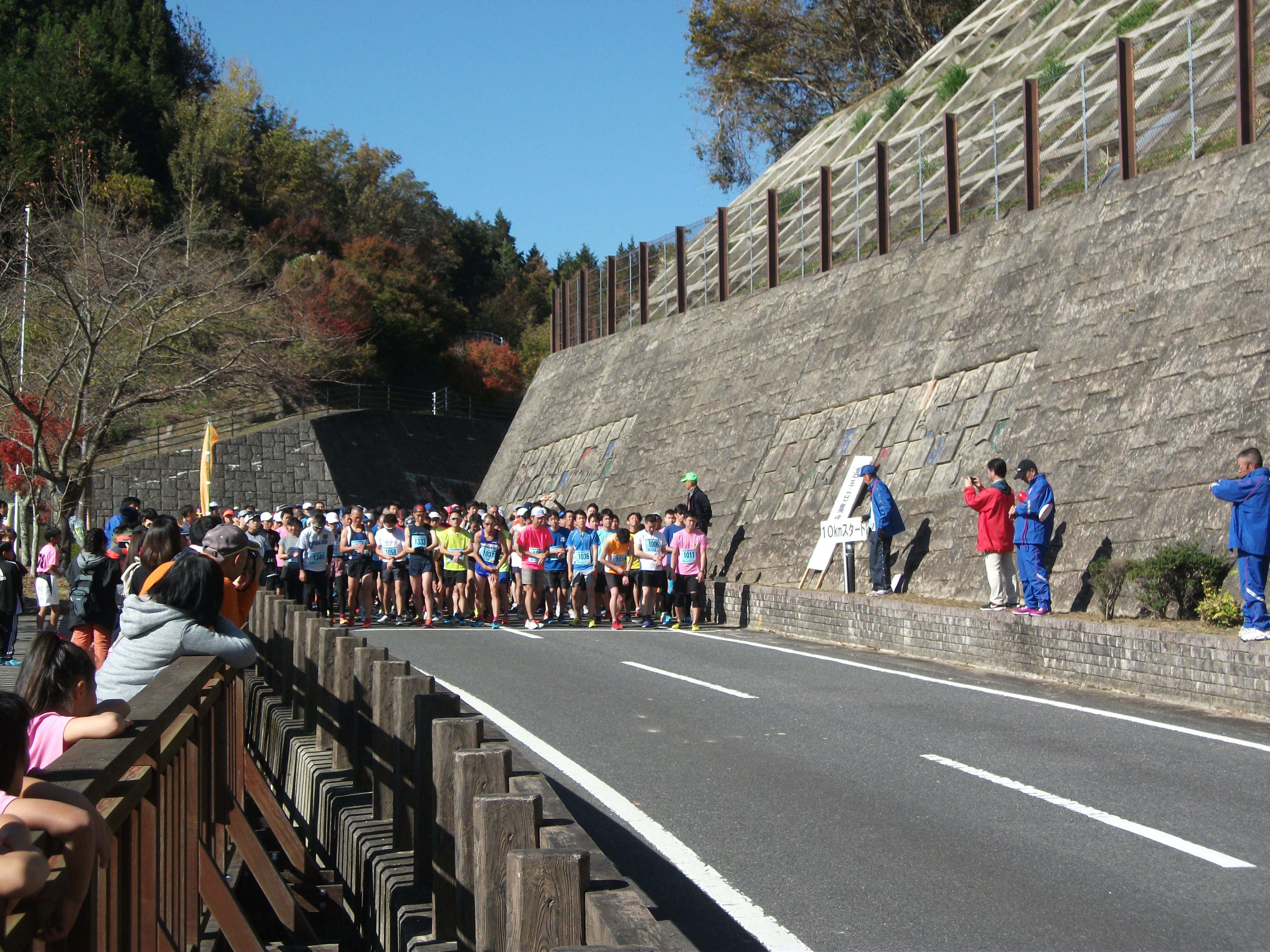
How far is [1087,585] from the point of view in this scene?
44.1ft

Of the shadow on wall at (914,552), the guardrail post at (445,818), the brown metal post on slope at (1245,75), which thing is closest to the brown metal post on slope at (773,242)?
the shadow on wall at (914,552)

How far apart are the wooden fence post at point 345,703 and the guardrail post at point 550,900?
3.56m

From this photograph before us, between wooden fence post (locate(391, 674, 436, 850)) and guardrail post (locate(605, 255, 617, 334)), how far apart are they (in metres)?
30.3

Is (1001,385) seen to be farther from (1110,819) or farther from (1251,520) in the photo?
(1110,819)

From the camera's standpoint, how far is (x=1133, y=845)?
19.1ft

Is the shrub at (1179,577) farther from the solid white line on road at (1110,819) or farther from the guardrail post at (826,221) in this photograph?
the guardrail post at (826,221)

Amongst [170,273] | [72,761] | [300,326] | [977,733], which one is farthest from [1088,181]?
[300,326]

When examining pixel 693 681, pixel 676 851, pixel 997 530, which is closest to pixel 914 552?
pixel 997 530

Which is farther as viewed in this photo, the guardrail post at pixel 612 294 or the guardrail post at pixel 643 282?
the guardrail post at pixel 612 294

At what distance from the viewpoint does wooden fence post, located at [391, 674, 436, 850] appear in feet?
15.1

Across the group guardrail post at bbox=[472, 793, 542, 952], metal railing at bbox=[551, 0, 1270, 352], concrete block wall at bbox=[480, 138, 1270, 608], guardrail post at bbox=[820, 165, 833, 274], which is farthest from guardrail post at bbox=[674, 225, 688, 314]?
guardrail post at bbox=[472, 793, 542, 952]

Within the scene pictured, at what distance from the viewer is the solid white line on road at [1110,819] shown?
18.3ft

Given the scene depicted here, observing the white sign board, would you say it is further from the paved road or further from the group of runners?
the paved road

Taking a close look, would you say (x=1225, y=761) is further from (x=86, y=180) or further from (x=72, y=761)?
(x=86, y=180)
